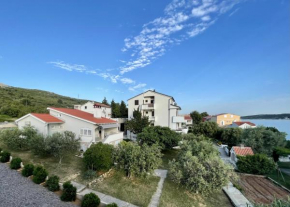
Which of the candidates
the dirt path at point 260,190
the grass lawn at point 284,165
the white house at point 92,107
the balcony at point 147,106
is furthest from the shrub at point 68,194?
the grass lawn at point 284,165

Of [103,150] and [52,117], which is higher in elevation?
[52,117]

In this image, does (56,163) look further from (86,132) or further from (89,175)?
(86,132)

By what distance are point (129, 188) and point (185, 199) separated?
5.06 meters

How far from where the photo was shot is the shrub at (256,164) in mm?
21219

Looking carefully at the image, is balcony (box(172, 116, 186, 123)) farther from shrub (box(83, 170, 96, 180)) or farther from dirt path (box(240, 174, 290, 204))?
shrub (box(83, 170, 96, 180))

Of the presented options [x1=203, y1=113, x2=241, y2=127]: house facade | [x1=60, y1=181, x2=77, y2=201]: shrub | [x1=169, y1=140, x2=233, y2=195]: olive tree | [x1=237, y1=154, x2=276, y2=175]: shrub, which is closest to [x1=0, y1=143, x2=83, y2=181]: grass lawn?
[x1=60, y1=181, x2=77, y2=201]: shrub

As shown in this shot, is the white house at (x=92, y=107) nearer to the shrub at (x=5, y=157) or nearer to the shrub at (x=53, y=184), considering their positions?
the shrub at (x=5, y=157)

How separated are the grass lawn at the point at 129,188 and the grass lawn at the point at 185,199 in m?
1.22

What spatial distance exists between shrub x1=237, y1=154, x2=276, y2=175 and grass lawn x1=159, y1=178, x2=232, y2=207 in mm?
10188

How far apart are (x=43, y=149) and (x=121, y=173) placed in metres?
9.50

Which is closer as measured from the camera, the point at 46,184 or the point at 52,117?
the point at 46,184

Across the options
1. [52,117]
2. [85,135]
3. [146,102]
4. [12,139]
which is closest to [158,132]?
[85,135]

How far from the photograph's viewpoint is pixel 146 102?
42.0m

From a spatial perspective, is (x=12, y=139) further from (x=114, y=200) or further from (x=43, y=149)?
(x=114, y=200)
